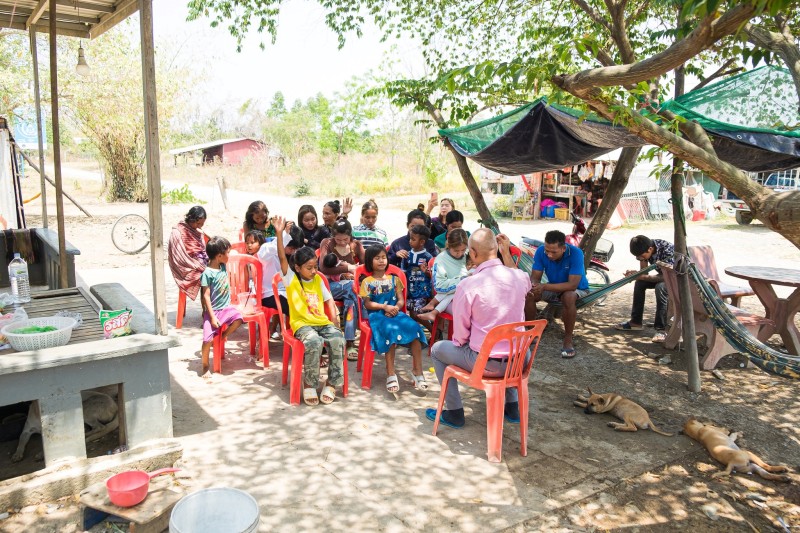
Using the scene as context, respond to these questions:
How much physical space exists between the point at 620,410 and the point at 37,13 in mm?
6238

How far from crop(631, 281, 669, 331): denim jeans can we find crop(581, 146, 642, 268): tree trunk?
0.88 m

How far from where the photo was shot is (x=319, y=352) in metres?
4.27

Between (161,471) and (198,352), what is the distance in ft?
8.14

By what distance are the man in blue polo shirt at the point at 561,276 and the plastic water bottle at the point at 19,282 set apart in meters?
Answer: 4.23

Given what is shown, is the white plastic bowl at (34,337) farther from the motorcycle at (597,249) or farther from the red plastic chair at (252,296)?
the motorcycle at (597,249)

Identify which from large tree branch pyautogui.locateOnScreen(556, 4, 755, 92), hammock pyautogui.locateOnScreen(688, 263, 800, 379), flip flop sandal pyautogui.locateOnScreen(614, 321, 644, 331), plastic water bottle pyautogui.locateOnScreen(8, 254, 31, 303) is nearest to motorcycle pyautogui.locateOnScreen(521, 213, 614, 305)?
flip flop sandal pyautogui.locateOnScreen(614, 321, 644, 331)

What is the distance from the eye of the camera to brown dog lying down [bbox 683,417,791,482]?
3.37 m

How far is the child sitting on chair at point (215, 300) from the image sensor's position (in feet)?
15.5

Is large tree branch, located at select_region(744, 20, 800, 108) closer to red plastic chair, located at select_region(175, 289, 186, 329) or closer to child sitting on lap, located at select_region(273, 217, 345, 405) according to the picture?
child sitting on lap, located at select_region(273, 217, 345, 405)

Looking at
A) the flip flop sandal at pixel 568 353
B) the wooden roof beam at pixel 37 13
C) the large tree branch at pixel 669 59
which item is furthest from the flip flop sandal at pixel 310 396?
the wooden roof beam at pixel 37 13

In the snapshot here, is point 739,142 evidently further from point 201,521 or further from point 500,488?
point 201,521

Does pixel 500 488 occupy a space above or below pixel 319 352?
below

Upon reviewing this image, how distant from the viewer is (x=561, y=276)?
584cm

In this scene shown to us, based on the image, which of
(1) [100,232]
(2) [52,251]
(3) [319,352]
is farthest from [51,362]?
(1) [100,232]
